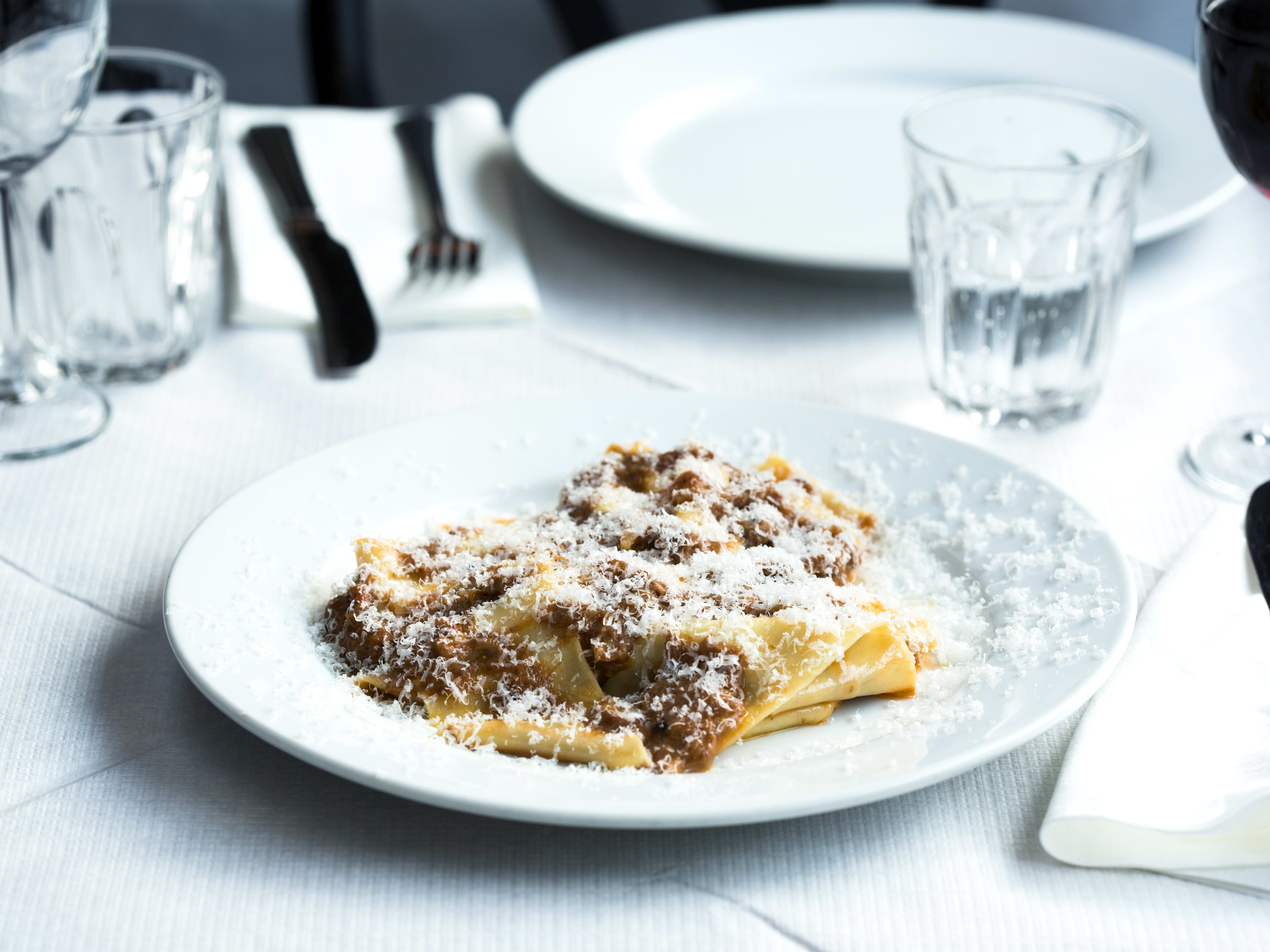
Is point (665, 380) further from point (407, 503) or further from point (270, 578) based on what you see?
point (270, 578)

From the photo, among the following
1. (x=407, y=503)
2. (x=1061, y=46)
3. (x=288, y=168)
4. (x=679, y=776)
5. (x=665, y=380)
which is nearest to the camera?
(x=679, y=776)

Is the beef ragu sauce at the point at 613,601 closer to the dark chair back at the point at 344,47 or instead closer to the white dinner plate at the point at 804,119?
the white dinner plate at the point at 804,119

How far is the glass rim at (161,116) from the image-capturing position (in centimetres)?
141

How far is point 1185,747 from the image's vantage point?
90 cm

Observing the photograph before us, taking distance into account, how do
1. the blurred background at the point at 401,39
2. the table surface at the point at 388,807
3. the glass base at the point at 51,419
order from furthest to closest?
1. the blurred background at the point at 401,39
2. the glass base at the point at 51,419
3. the table surface at the point at 388,807

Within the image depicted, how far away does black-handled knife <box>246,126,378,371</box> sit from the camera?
153 cm

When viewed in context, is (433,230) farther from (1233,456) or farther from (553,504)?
(1233,456)

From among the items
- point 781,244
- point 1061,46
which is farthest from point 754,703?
point 1061,46

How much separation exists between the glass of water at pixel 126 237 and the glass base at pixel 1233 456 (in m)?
1.11

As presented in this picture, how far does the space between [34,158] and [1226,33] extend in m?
1.12

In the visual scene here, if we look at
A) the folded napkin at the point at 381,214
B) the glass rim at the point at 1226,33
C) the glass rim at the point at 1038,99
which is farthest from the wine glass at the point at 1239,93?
→ the folded napkin at the point at 381,214

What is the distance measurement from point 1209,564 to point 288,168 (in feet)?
4.22

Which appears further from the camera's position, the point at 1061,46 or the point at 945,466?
the point at 1061,46

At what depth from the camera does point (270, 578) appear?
1032 mm
